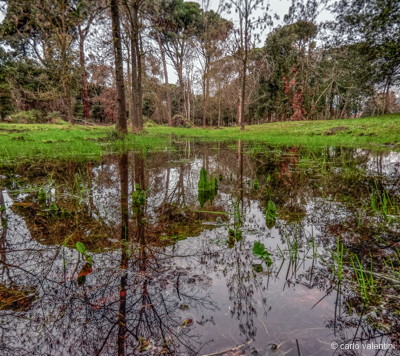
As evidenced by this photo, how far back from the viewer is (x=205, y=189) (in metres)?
2.48

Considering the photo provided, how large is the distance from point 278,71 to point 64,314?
93.6 ft

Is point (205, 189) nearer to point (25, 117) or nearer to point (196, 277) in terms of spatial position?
point (196, 277)

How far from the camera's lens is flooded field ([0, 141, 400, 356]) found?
77 cm

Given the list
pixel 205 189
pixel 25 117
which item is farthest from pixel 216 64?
pixel 205 189

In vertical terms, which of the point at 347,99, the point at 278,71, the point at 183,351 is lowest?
the point at 183,351

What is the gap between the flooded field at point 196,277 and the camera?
77 cm

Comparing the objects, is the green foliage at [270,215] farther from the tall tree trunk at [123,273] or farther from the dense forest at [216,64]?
the dense forest at [216,64]

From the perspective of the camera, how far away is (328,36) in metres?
13.6

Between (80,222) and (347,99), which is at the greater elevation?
(347,99)

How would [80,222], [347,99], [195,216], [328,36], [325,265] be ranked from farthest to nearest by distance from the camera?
[347,99] → [328,36] → [195,216] → [80,222] → [325,265]

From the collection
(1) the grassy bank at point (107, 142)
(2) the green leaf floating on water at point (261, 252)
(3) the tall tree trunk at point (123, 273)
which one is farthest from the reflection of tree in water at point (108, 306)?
(1) the grassy bank at point (107, 142)

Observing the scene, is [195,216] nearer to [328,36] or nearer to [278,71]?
[328,36]

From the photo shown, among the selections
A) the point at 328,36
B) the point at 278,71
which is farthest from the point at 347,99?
the point at 328,36

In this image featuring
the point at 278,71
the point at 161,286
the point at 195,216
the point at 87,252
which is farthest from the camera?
the point at 278,71
